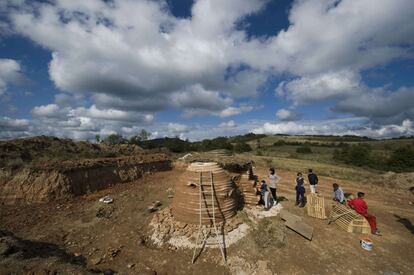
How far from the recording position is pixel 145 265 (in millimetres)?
6277

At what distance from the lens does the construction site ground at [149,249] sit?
5.99 meters

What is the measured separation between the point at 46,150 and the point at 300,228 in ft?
75.6

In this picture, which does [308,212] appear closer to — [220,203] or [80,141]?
[220,203]

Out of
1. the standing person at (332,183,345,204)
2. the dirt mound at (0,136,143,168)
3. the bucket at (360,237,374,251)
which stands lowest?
the bucket at (360,237,374,251)

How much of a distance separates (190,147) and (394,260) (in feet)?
120

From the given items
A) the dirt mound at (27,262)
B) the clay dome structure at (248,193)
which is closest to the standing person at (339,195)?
the clay dome structure at (248,193)

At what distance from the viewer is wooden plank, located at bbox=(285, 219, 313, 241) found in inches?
290

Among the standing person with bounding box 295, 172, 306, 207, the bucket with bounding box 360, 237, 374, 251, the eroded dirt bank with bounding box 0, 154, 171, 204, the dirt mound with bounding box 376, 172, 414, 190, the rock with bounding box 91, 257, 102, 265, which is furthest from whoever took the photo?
the dirt mound with bounding box 376, 172, 414, 190

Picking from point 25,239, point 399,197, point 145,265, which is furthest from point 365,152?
point 25,239

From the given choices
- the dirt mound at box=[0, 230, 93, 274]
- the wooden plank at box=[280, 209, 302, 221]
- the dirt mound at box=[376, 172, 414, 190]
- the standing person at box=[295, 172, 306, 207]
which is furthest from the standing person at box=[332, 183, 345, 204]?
the dirt mound at box=[376, 172, 414, 190]

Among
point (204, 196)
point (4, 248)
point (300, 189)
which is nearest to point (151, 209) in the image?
point (204, 196)

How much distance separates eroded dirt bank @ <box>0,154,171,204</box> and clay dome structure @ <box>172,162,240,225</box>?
7.55 m

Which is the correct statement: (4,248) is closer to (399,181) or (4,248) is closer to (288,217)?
(288,217)

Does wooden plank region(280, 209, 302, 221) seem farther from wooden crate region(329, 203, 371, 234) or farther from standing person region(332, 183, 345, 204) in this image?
standing person region(332, 183, 345, 204)
